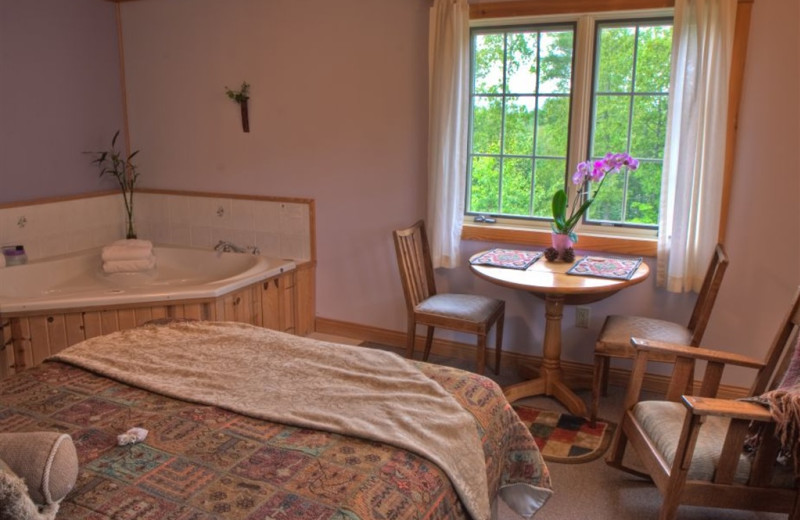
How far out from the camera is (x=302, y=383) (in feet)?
6.31

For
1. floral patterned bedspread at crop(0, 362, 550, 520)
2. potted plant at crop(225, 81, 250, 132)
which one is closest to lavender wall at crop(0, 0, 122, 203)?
potted plant at crop(225, 81, 250, 132)

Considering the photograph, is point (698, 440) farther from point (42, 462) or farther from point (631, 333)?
point (42, 462)

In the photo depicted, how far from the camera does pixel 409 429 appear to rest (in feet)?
5.40

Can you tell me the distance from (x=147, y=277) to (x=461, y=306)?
215 cm

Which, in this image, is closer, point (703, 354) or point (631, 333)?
point (703, 354)

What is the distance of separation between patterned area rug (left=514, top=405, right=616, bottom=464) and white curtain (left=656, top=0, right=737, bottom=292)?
2.60 feet

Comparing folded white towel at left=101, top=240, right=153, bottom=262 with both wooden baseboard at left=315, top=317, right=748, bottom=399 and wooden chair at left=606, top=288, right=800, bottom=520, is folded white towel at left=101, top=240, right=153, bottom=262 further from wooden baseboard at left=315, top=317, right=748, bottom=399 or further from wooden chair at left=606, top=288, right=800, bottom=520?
wooden chair at left=606, top=288, right=800, bottom=520

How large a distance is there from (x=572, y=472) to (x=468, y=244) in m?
1.45

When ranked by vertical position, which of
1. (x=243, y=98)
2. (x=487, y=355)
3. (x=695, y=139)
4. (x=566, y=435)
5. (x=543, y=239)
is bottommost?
(x=566, y=435)

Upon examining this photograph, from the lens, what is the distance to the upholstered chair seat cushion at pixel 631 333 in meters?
2.87

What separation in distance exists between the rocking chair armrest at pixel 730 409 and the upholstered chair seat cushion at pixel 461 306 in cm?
144

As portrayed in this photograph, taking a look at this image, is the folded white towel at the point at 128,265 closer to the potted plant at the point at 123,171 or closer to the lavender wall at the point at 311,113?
the potted plant at the point at 123,171

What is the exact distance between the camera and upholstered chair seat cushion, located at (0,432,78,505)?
1.30 metres

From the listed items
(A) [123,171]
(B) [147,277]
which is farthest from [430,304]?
(A) [123,171]
